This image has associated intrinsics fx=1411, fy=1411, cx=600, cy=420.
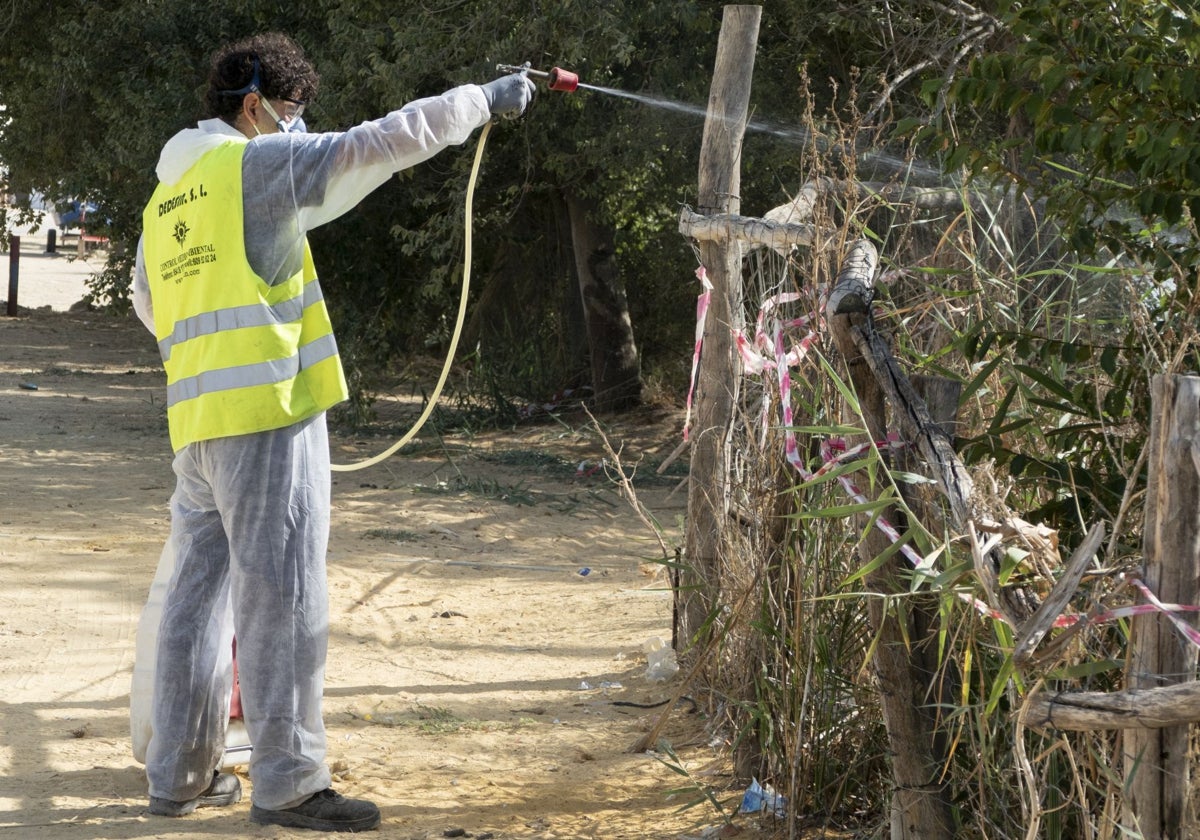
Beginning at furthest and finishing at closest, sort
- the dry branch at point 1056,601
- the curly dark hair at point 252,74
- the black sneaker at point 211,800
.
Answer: the black sneaker at point 211,800 < the curly dark hair at point 252,74 < the dry branch at point 1056,601

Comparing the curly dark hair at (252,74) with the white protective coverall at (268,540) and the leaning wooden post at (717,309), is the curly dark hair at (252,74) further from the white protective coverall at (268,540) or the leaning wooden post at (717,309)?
the leaning wooden post at (717,309)

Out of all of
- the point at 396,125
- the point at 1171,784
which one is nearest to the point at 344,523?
the point at 396,125

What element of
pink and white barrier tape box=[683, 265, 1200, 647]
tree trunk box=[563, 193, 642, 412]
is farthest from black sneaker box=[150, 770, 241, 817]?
tree trunk box=[563, 193, 642, 412]

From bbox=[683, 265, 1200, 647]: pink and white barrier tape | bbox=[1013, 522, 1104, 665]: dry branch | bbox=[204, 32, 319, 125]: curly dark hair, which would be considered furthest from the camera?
bbox=[204, 32, 319, 125]: curly dark hair

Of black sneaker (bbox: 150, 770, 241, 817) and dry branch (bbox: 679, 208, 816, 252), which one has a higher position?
dry branch (bbox: 679, 208, 816, 252)

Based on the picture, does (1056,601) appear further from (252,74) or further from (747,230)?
(747,230)

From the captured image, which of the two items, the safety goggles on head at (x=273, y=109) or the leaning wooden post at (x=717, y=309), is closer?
the safety goggles on head at (x=273, y=109)

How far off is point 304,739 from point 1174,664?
222 centimetres

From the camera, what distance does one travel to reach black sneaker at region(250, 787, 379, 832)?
11.9ft

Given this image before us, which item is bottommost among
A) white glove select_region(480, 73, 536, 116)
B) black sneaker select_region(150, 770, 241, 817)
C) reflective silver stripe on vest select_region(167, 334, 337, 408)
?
black sneaker select_region(150, 770, 241, 817)

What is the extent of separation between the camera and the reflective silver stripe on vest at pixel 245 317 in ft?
11.4

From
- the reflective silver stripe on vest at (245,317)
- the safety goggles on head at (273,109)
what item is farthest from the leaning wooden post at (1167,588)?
the safety goggles on head at (273,109)

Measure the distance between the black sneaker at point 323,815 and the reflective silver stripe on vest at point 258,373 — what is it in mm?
1073

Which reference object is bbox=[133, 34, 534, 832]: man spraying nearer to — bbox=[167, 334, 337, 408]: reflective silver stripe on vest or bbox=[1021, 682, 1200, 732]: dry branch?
bbox=[167, 334, 337, 408]: reflective silver stripe on vest
